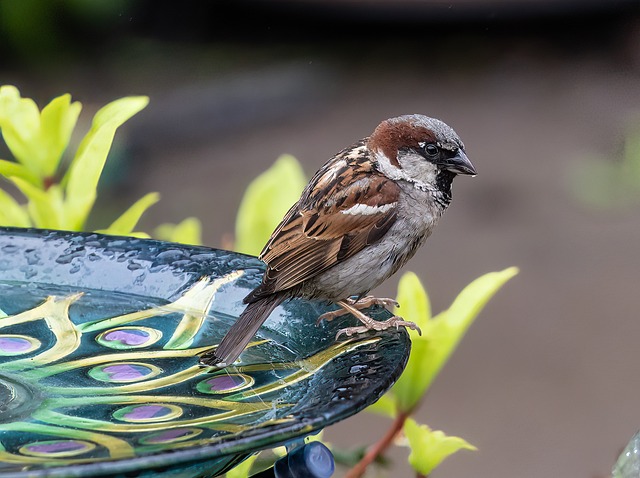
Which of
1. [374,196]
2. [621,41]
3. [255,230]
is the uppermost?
[621,41]

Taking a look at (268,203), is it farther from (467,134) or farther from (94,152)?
(467,134)

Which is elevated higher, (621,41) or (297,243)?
(621,41)

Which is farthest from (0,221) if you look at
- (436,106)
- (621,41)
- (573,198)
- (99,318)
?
(621,41)

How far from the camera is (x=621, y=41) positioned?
26.0 feet

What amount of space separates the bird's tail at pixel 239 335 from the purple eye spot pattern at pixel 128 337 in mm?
116

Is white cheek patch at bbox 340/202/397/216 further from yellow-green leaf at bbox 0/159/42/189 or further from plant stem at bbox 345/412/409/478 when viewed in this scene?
yellow-green leaf at bbox 0/159/42/189

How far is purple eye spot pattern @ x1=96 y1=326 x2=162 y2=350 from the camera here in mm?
1795

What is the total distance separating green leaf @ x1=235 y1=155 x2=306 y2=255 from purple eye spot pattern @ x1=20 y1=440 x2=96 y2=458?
0.96m

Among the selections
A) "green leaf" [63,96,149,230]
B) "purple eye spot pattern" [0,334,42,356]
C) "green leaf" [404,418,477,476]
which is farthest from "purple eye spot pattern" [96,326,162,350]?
"green leaf" [404,418,477,476]

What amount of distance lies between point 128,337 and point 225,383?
0.25 metres

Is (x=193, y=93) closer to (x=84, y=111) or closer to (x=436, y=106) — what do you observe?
(x=84, y=111)

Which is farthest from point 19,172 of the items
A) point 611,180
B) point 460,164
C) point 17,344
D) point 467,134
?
point 467,134

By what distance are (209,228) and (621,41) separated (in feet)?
12.2

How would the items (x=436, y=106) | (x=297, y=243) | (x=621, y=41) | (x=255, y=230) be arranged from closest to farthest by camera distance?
(x=297, y=243)
(x=255, y=230)
(x=436, y=106)
(x=621, y=41)
